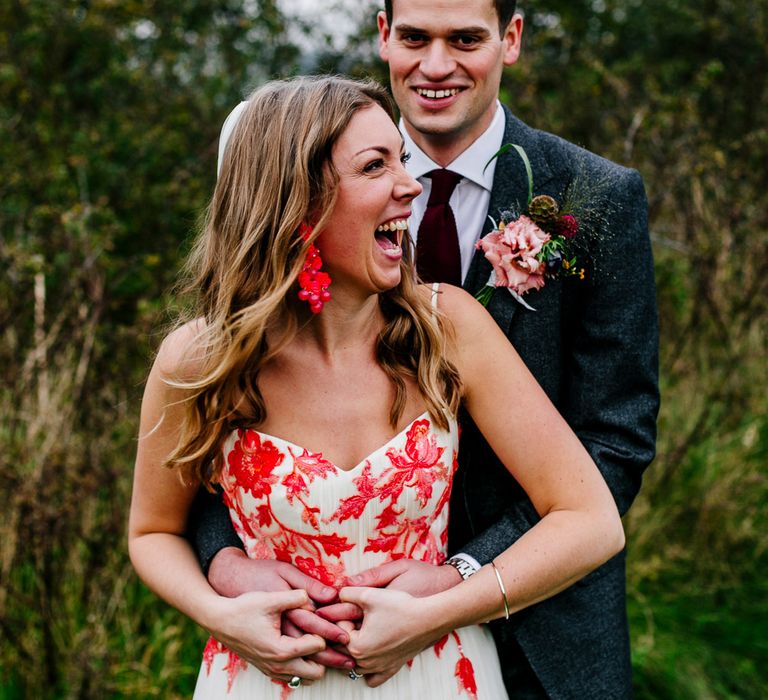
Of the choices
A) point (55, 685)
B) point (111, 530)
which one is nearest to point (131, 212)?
point (111, 530)

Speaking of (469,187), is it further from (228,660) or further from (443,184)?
(228,660)

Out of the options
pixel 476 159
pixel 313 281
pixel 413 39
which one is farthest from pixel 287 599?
pixel 413 39

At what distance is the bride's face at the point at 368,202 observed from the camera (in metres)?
2.27

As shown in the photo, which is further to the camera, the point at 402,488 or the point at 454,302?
the point at 454,302

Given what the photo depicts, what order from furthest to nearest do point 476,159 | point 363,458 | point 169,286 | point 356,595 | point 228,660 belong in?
point 169,286, point 476,159, point 228,660, point 363,458, point 356,595

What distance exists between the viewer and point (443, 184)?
2.79 m

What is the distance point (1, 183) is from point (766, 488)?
477 cm

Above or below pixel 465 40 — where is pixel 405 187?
below

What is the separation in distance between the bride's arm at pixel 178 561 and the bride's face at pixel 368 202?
488 millimetres

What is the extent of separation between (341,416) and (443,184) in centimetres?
84

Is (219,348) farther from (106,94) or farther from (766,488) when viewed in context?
(106,94)

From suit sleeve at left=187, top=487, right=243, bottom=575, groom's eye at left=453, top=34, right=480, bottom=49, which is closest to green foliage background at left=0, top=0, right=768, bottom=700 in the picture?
groom's eye at left=453, top=34, right=480, bottom=49

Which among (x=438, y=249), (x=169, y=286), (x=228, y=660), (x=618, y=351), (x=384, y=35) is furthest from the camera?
(x=169, y=286)

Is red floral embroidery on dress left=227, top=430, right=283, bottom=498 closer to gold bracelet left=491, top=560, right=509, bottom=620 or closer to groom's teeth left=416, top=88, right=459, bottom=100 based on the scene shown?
gold bracelet left=491, top=560, right=509, bottom=620
